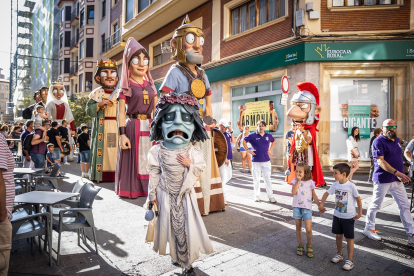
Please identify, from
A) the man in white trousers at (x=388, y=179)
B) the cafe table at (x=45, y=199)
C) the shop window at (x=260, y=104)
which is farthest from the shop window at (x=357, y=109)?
the cafe table at (x=45, y=199)

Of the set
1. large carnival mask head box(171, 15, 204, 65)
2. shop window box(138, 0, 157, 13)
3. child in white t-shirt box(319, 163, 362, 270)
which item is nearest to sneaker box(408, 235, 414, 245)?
child in white t-shirt box(319, 163, 362, 270)

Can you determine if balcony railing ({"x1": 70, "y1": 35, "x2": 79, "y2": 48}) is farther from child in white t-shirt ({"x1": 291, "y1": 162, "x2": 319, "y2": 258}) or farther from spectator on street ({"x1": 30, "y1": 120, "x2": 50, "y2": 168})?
child in white t-shirt ({"x1": 291, "y1": 162, "x2": 319, "y2": 258})

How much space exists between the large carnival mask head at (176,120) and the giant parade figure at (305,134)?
2896 millimetres

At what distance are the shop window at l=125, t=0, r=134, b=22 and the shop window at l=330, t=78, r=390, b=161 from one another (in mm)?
13780

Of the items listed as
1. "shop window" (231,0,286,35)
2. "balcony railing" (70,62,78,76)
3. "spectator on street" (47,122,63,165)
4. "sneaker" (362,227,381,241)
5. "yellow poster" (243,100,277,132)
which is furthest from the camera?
"balcony railing" (70,62,78,76)

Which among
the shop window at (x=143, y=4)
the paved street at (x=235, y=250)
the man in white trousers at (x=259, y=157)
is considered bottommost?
the paved street at (x=235, y=250)

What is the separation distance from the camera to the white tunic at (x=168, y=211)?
287cm

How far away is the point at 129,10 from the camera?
64.5ft

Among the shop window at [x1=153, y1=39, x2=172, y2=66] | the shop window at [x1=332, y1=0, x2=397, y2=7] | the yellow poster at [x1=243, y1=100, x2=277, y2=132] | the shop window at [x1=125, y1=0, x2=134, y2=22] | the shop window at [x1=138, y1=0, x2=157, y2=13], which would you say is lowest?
the yellow poster at [x1=243, y1=100, x2=277, y2=132]

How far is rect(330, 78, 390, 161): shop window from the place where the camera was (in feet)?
34.9

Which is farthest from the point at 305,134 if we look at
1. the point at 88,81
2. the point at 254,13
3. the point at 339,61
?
the point at 88,81

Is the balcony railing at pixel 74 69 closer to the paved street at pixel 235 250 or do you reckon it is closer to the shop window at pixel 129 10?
the shop window at pixel 129 10

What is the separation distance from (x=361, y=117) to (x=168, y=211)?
9.75m

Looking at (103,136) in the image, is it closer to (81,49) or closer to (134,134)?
(134,134)
